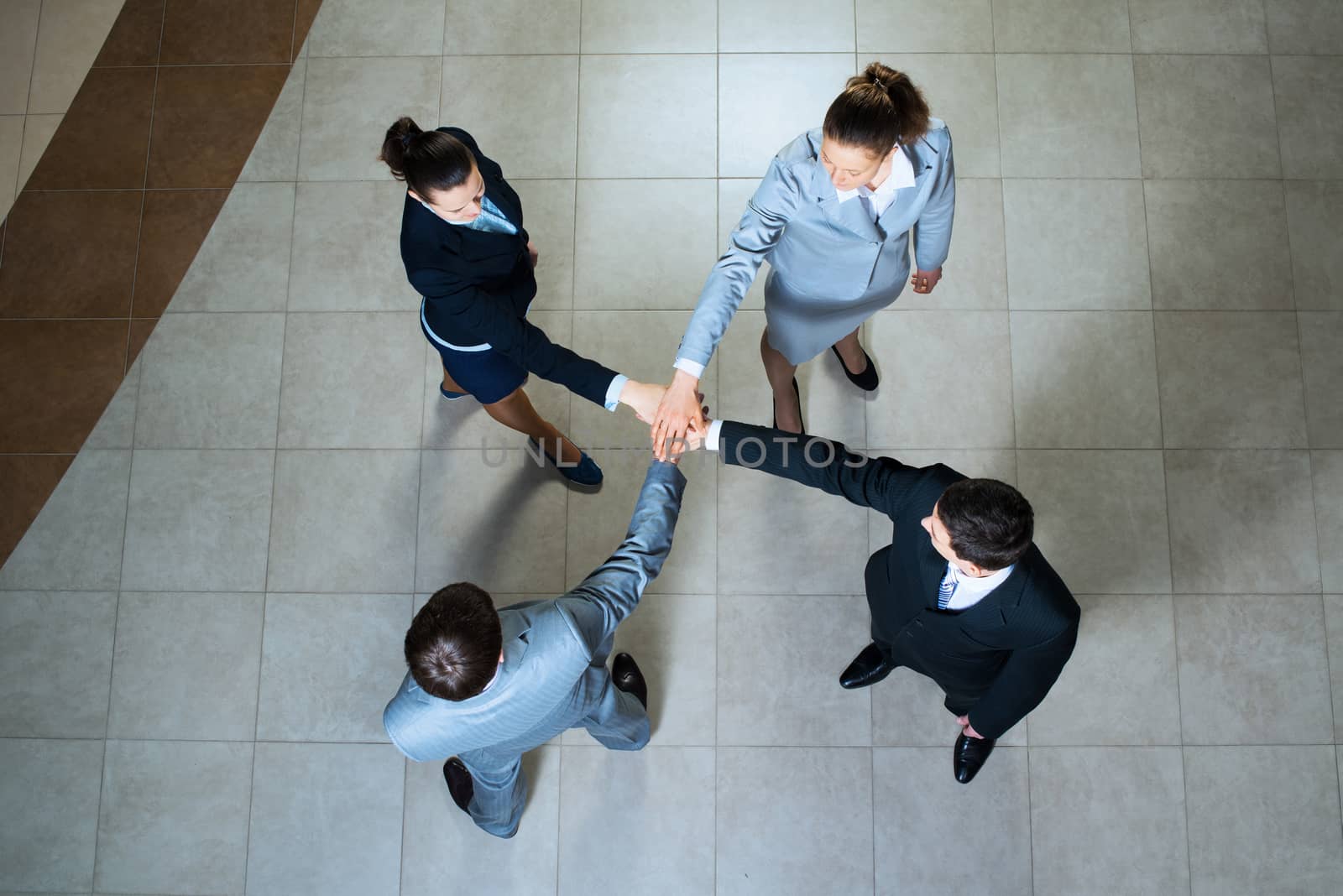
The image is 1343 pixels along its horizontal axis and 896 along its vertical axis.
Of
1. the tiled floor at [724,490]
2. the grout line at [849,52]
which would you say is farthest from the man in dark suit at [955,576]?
the grout line at [849,52]

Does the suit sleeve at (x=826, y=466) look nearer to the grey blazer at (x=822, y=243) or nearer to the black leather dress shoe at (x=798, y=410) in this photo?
the grey blazer at (x=822, y=243)

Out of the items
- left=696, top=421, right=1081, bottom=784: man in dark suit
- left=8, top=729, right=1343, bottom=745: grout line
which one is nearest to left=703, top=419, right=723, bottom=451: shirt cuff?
left=696, top=421, right=1081, bottom=784: man in dark suit

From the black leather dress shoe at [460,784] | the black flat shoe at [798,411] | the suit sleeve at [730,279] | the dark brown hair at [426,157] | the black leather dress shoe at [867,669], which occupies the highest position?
the dark brown hair at [426,157]

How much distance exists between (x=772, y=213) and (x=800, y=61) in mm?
1720

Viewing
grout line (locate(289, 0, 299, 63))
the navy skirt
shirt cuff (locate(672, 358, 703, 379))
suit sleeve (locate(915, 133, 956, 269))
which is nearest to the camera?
suit sleeve (locate(915, 133, 956, 269))

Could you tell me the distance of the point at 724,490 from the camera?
317cm

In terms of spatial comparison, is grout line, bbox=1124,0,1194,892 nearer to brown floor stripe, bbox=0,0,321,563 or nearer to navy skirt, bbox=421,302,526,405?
navy skirt, bbox=421,302,526,405

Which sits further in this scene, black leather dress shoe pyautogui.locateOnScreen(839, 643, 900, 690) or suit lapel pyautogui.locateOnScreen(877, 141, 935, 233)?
black leather dress shoe pyautogui.locateOnScreen(839, 643, 900, 690)

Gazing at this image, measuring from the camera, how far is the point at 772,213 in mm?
2188

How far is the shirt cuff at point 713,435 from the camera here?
2326 millimetres

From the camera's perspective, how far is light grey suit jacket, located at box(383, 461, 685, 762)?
192 centimetres

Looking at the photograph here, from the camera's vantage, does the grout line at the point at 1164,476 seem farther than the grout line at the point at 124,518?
No

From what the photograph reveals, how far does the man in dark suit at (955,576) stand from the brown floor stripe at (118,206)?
2669mm

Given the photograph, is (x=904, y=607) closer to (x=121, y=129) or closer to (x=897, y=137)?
(x=897, y=137)
